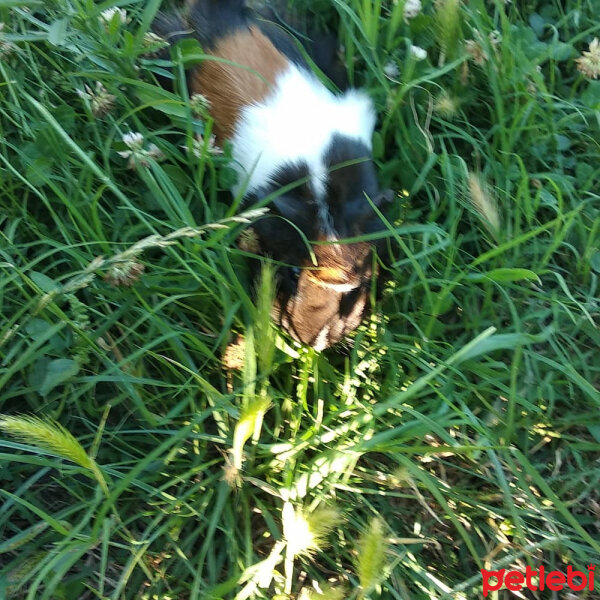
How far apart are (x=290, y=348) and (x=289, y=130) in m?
0.78

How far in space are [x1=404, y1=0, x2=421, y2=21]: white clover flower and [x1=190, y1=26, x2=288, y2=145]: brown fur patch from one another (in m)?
0.55

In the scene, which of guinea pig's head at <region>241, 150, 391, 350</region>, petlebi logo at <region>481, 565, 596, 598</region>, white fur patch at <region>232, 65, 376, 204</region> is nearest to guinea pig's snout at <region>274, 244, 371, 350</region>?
guinea pig's head at <region>241, 150, 391, 350</region>

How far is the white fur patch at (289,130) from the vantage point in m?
2.25

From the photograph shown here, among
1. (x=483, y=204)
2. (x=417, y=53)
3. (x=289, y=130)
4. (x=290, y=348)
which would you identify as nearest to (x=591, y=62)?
(x=417, y=53)

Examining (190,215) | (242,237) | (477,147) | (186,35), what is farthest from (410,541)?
(186,35)

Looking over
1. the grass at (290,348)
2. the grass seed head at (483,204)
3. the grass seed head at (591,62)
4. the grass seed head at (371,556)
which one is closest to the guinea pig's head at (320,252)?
the grass at (290,348)

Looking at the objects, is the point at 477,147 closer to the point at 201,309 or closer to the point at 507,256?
the point at 507,256

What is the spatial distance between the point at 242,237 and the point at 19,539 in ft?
3.78

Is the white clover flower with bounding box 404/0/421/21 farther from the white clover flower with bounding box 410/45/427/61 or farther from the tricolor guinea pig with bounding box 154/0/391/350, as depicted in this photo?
the tricolor guinea pig with bounding box 154/0/391/350

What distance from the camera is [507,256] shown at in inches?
92.9

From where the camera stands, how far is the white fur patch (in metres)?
2.25

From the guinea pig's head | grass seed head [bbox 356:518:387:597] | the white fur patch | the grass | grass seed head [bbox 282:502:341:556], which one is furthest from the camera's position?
the white fur patch

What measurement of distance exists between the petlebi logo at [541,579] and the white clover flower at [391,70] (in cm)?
179

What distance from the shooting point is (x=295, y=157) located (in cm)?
223
